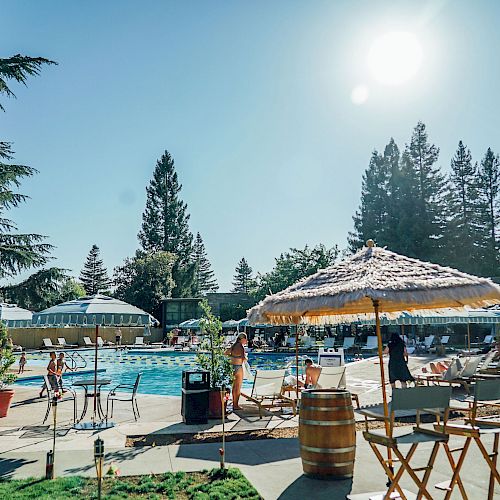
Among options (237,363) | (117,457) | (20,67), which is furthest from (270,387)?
(20,67)

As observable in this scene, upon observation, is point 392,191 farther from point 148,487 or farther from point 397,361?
point 148,487

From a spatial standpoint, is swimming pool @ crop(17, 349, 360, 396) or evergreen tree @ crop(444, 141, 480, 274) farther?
evergreen tree @ crop(444, 141, 480, 274)

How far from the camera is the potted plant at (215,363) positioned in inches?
377

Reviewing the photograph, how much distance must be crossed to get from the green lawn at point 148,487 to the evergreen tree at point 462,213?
4262 cm

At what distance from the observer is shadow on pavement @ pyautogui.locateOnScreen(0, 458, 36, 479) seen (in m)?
5.89

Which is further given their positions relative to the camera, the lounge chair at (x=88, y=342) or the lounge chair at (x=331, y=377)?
the lounge chair at (x=88, y=342)

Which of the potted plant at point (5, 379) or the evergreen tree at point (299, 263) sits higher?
the evergreen tree at point (299, 263)

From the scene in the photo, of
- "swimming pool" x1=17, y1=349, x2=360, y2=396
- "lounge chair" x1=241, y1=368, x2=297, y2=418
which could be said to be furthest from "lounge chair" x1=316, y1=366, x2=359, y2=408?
"swimming pool" x1=17, y1=349, x2=360, y2=396

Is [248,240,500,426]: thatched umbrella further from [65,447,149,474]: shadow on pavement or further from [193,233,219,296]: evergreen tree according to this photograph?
[193,233,219,296]: evergreen tree

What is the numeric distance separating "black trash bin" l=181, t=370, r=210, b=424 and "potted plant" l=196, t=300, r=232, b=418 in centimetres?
41

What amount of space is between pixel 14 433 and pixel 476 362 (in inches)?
400

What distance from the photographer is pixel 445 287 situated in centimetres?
540

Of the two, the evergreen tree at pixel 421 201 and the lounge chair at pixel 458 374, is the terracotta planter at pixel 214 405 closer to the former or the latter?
the lounge chair at pixel 458 374

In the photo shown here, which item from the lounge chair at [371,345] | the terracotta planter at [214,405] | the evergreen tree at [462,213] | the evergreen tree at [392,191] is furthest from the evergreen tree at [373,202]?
the terracotta planter at [214,405]
